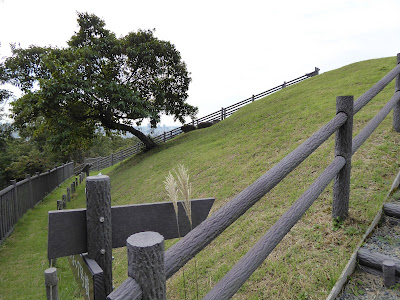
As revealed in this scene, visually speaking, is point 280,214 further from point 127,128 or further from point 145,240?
point 127,128

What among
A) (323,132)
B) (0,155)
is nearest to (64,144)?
(0,155)

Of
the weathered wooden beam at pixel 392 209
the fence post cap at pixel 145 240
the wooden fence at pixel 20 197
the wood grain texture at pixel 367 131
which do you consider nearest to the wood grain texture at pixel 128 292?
the fence post cap at pixel 145 240

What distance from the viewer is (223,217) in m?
1.60

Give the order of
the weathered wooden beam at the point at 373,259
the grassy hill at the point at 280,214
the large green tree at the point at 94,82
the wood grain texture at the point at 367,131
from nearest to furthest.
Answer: the weathered wooden beam at the point at 373,259 < the grassy hill at the point at 280,214 < the wood grain texture at the point at 367,131 < the large green tree at the point at 94,82

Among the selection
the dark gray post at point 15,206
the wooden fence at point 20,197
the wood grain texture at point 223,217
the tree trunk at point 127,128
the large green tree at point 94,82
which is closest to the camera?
the wood grain texture at point 223,217

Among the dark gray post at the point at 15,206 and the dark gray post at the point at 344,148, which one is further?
the dark gray post at the point at 15,206

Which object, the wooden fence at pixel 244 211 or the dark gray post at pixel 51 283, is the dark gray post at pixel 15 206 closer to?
the dark gray post at pixel 51 283

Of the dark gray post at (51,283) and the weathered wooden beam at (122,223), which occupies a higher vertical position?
the weathered wooden beam at (122,223)

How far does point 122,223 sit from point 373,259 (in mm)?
2260

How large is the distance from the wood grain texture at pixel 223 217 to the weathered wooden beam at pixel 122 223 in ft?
0.66

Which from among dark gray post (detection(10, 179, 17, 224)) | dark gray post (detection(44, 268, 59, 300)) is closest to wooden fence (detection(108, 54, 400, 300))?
dark gray post (detection(44, 268, 59, 300))

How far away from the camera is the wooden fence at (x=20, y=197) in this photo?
8371mm

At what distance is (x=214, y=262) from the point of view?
381cm

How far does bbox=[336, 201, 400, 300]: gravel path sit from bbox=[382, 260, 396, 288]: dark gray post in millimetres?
41
